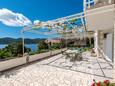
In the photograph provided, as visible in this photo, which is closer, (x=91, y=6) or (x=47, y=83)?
(x=91, y=6)

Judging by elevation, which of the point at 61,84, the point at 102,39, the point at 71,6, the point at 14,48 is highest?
the point at 71,6

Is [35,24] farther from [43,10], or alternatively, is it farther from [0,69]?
[43,10]

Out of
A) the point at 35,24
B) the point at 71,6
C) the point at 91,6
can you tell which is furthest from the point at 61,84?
the point at 71,6

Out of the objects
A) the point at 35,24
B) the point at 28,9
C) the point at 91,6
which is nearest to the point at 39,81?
the point at 91,6

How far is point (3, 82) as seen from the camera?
6812 mm

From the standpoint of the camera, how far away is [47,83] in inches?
262

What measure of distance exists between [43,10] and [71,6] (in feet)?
31.0

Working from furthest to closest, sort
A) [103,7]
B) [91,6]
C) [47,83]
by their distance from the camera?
[47,83], [91,6], [103,7]

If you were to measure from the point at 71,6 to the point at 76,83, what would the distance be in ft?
56.7

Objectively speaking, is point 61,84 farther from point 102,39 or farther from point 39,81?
point 102,39

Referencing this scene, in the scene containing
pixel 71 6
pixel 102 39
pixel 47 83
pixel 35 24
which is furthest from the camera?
pixel 71 6

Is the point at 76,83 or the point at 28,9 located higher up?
the point at 28,9

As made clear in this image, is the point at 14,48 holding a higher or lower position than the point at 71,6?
lower

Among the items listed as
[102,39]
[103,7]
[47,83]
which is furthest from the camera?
[102,39]
